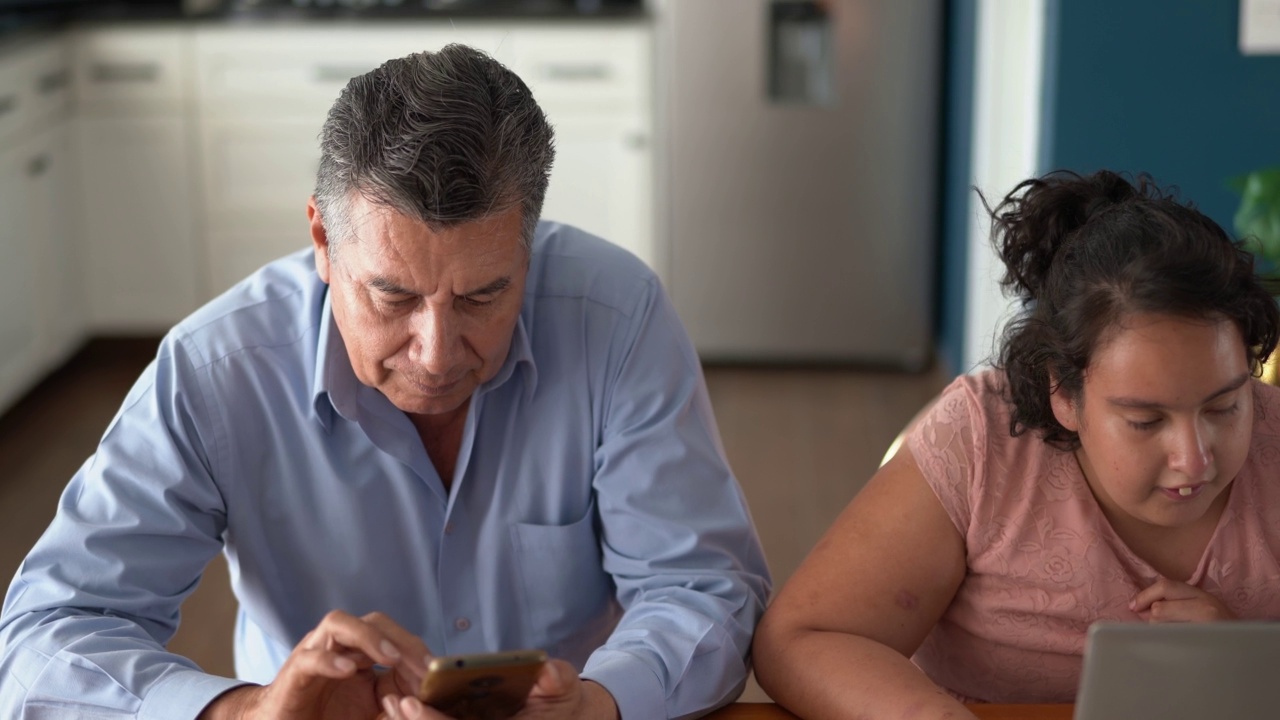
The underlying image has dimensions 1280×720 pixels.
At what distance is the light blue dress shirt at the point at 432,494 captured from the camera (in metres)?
1.35

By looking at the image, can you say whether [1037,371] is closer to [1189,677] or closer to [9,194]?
[1189,677]

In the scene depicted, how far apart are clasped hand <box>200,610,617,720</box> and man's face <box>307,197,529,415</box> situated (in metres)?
0.26

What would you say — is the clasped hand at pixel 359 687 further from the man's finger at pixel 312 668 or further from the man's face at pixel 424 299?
the man's face at pixel 424 299

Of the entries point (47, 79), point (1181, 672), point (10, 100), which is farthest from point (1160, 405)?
point (47, 79)

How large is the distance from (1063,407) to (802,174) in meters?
2.89

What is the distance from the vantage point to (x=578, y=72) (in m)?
4.17

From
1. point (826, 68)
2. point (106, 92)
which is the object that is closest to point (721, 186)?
point (826, 68)

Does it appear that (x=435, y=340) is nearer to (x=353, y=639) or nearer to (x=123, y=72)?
(x=353, y=639)

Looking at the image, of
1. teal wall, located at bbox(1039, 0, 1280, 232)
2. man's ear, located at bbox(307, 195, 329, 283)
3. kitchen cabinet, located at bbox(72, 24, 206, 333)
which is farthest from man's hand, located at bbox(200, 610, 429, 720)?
kitchen cabinet, located at bbox(72, 24, 206, 333)

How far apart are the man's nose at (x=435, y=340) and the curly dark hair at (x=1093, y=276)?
534 mm

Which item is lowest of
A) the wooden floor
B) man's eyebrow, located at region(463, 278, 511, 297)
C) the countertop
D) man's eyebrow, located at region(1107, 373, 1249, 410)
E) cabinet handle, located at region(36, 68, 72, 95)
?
the wooden floor

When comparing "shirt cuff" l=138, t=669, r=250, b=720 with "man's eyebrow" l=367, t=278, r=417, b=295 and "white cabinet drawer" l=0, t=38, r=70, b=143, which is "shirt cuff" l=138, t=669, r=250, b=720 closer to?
"man's eyebrow" l=367, t=278, r=417, b=295

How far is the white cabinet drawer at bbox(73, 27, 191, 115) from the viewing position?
4180 millimetres

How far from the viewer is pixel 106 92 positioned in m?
4.21
